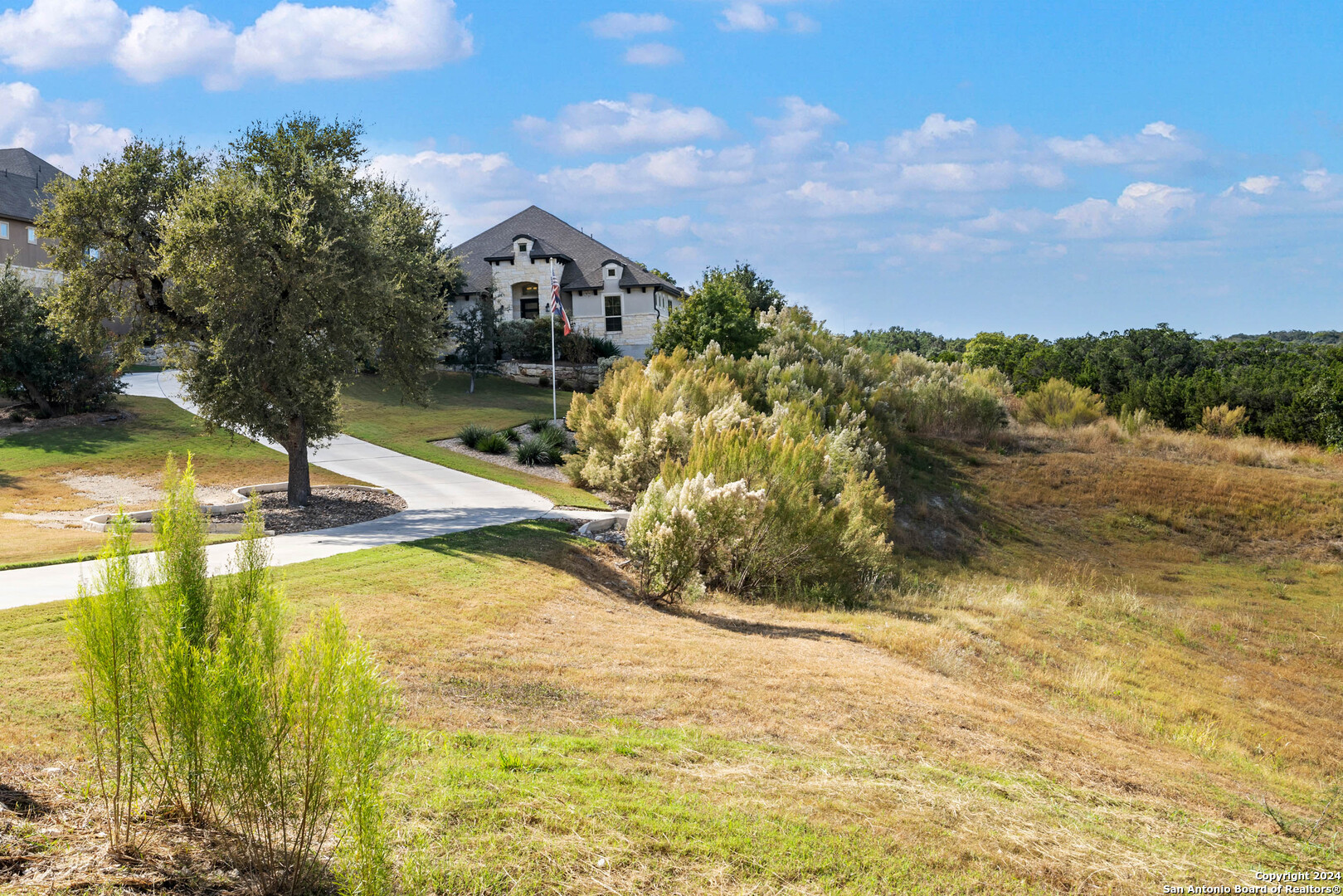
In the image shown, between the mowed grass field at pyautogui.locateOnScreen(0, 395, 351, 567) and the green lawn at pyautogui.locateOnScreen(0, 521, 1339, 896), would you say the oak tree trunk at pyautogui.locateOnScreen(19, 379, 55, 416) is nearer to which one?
the mowed grass field at pyautogui.locateOnScreen(0, 395, 351, 567)

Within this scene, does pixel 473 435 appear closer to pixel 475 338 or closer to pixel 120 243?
pixel 120 243

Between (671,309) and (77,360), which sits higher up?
(671,309)

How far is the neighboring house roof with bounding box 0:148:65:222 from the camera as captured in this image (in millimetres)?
42000

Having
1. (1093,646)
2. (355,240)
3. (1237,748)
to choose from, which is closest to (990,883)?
(1237,748)

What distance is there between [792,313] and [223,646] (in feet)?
116

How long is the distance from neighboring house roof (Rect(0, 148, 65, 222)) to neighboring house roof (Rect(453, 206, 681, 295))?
21331 mm

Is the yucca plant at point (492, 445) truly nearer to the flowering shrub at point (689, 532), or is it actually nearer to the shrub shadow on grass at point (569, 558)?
the shrub shadow on grass at point (569, 558)

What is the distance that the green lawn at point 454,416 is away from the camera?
79.5ft

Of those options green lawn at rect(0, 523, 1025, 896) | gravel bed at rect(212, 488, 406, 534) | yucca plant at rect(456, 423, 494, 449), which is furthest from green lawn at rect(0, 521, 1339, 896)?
yucca plant at rect(456, 423, 494, 449)

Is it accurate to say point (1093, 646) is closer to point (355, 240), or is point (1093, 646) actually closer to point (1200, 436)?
point (355, 240)

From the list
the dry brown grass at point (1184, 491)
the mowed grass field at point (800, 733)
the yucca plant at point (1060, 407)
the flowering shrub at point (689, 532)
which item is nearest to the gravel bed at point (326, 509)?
the mowed grass field at point (800, 733)

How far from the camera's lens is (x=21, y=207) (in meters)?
42.7

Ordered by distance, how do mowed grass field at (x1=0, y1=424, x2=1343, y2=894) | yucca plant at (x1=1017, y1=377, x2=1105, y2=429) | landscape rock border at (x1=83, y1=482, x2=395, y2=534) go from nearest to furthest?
mowed grass field at (x1=0, y1=424, x2=1343, y2=894), landscape rock border at (x1=83, y1=482, x2=395, y2=534), yucca plant at (x1=1017, y1=377, x2=1105, y2=429)

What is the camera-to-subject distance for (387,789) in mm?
4676
